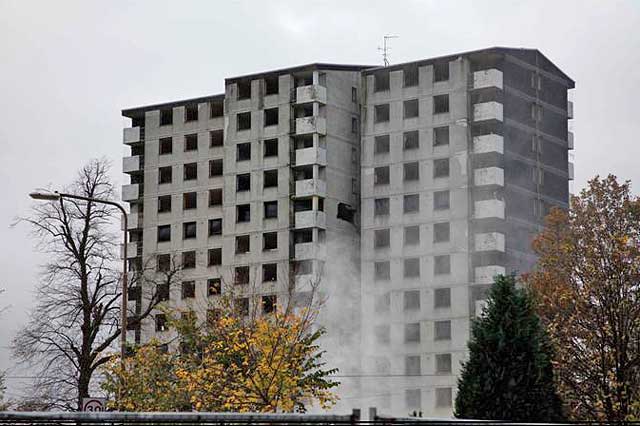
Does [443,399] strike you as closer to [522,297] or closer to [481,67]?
[481,67]

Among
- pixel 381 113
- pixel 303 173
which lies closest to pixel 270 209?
pixel 303 173

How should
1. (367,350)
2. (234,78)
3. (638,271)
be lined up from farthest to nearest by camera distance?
(234,78) < (367,350) < (638,271)

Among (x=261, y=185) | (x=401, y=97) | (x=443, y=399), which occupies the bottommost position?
(x=443, y=399)

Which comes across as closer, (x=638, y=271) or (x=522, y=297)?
(x=522, y=297)

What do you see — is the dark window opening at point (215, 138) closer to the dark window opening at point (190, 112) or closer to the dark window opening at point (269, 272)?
the dark window opening at point (190, 112)

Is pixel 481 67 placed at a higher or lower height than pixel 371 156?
higher

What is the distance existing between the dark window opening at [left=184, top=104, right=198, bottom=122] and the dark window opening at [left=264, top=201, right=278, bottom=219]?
1325 cm

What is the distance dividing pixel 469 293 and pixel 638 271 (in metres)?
51.4

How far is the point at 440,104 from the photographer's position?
104m

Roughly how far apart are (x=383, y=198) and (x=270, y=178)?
10900mm

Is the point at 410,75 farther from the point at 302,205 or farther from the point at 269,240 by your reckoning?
the point at 269,240

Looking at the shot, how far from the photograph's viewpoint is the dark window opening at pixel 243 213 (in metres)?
111

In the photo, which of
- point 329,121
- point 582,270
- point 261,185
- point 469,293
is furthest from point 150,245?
point 582,270

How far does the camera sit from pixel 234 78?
371 feet
